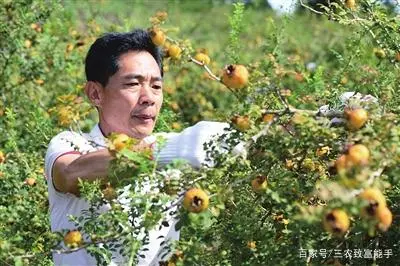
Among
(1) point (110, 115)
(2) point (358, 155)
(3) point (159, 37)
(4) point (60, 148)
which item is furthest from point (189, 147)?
(1) point (110, 115)

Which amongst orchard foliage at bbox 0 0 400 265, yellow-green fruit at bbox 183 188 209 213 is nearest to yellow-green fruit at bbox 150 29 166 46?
orchard foliage at bbox 0 0 400 265

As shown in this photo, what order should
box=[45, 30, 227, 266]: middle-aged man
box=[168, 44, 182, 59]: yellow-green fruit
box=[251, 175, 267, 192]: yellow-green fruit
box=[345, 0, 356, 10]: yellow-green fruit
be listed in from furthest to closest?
box=[345, 0, 356, 10]: yellow-green fruit, box=[45, 30, 227, 266]: middle-aged man, box=[168, 44, 182, 59]: yellow-green fruit, box=[251, 175, 267, 192]: yellow-green fruit

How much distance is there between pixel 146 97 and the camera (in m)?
2.65

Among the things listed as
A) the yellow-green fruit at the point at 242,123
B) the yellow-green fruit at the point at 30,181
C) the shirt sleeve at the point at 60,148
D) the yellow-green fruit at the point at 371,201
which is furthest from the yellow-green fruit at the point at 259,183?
the yellow-green fruit at the point at 30,181

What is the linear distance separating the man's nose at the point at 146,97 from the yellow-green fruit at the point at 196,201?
81 centimetres

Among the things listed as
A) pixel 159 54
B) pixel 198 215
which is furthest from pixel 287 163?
pixel 159 54

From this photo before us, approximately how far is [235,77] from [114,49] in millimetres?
839

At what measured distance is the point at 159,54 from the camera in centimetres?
282

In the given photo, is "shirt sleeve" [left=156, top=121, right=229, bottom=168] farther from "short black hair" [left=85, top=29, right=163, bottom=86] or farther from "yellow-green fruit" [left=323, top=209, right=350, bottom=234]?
"short black hair" [left=85, top=29, right=163, bottom=86]

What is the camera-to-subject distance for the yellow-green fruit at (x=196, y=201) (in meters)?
1.87

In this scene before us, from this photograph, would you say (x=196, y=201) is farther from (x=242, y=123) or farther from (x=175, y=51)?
(x=175, y=51)

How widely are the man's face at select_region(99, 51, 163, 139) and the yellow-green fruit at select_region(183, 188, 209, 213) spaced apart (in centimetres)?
79

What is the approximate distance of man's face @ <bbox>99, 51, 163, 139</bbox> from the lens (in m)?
2.66

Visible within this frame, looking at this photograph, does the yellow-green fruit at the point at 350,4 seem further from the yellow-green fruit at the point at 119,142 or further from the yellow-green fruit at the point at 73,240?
the yellow-green fruit at the point at 73,240
